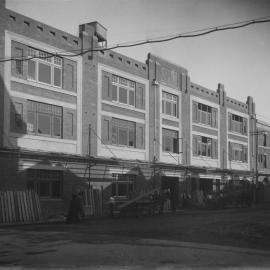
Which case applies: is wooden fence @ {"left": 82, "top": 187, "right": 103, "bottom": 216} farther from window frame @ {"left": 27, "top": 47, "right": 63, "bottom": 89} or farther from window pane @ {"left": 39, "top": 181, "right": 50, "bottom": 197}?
window frame @ {"left": 27, "top": 47, "right": 63, "bottom": 89}

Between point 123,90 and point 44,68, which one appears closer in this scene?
point 44,68

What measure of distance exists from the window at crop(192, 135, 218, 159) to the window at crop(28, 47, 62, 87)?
17066mm

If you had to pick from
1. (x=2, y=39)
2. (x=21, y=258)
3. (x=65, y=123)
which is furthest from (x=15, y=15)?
(x=21, y=258)

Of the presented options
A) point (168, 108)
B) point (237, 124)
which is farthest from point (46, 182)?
point (237, 124)

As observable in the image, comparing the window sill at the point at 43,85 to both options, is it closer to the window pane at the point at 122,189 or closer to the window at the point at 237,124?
the window pane at the point at 122,189

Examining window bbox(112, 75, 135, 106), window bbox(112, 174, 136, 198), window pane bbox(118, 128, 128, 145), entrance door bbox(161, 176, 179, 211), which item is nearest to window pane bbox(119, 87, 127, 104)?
window bbox(112, 75, 135, 106)

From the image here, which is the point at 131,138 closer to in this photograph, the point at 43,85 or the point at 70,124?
the point at 70,124

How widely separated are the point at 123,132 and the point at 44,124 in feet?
25.1

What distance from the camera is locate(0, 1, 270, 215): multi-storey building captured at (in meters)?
26.6

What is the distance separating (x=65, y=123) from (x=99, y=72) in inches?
190

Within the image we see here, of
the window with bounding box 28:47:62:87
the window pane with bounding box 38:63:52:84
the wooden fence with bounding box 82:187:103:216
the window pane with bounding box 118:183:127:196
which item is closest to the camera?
the window with bounding box 28:47:62:87

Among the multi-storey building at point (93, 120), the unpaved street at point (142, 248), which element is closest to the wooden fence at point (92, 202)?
the multi-storey building at point (93, 120)

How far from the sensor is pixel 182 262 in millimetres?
11453

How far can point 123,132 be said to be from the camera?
3456 centimetres
